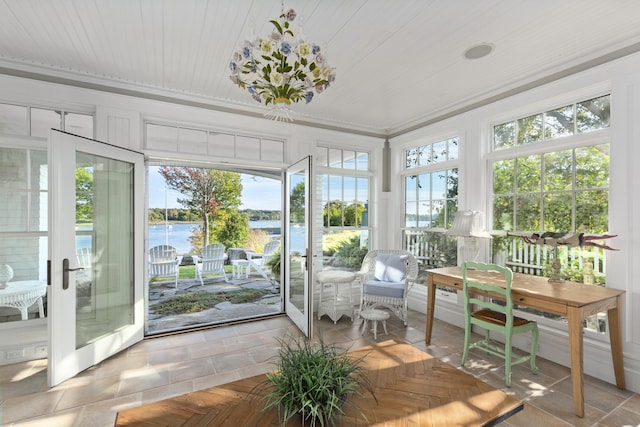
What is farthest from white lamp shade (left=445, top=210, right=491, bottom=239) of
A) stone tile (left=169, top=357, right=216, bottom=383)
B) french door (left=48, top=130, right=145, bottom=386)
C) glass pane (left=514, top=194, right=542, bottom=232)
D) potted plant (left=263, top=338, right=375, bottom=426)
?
french door (left=48, top=130, right=145, bottom=386)

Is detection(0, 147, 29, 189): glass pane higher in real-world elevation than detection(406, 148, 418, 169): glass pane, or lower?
lower

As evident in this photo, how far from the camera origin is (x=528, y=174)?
3293 millimetres

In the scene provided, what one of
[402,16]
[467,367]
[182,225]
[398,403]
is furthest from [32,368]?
[182,225]

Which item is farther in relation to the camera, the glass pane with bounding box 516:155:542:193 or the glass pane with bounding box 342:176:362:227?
the glass pane with bounding box 342:176:362:227

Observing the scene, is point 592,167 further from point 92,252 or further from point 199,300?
point 199,300

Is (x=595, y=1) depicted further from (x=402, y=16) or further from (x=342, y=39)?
(x=342, y=39)

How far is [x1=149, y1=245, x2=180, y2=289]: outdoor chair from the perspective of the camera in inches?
233

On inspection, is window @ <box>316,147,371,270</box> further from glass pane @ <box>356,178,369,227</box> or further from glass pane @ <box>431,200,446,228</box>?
glass pane @ <box>431,200,446,228</box>

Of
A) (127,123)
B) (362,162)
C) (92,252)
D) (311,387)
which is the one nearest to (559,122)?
(362,162)

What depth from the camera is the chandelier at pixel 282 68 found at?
5.40 feet

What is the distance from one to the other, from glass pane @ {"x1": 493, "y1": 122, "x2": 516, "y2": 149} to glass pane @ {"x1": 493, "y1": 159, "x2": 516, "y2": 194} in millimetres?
193

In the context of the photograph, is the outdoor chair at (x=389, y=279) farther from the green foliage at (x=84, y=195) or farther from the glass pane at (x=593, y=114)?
the green foliage at (x=84, y=195)

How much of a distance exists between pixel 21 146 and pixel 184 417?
3.19 m

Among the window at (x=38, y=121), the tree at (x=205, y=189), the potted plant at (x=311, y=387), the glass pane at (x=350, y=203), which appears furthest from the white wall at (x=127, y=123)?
the tree at (x=205, y=189)
